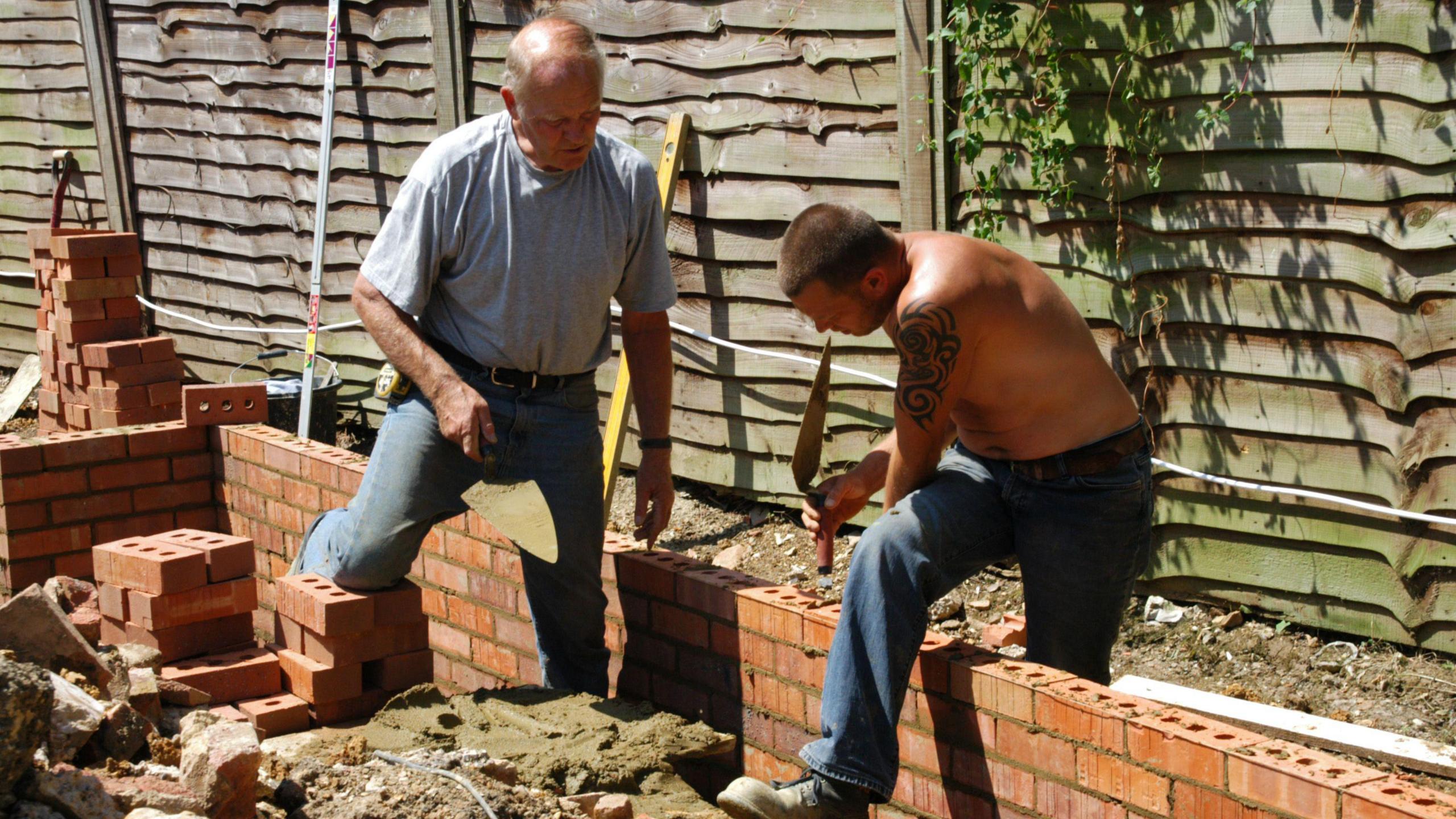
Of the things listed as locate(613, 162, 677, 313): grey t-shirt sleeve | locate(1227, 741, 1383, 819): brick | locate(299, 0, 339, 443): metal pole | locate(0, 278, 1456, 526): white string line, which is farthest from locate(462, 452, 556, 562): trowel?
locate(299, 0, 339, 443): metal pole

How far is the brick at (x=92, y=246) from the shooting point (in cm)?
670

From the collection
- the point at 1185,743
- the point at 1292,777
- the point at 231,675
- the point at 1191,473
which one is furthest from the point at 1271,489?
the point at 231,675

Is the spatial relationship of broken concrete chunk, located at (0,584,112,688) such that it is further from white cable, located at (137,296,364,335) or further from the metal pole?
white cable, located at (137,296,364,335)

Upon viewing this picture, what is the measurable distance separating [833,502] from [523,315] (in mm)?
1009

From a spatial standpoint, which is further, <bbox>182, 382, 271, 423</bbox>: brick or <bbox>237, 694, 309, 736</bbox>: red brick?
<bbox>182, 382, 271, 423</bbox>: brick

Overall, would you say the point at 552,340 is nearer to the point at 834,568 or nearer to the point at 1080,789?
the point at 1080,789

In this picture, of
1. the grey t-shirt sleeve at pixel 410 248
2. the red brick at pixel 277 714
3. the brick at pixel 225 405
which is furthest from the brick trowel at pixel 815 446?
the brick at pixel 225 405

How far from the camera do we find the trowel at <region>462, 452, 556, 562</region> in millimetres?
3609

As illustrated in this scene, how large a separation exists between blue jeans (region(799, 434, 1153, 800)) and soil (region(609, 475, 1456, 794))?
1.16 m

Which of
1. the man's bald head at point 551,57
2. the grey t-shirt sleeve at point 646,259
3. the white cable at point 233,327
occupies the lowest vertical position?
the white cable at point 233,327

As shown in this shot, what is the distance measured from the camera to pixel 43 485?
5.11 metres

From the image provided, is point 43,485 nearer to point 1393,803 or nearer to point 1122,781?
point 1122,781

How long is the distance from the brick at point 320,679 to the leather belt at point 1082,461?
2053 mm

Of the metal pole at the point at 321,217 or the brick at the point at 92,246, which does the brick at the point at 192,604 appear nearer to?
the metal pole at the point at 321,217
